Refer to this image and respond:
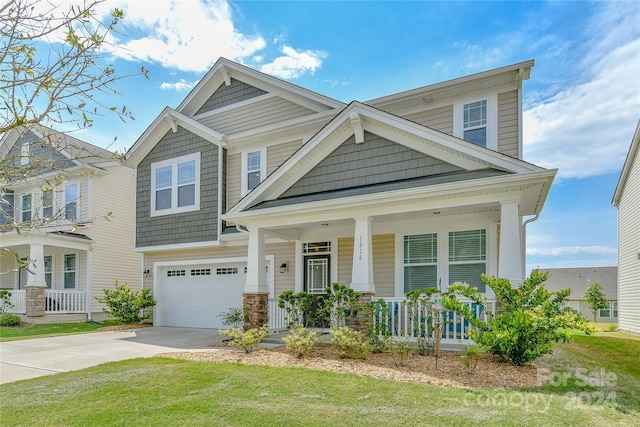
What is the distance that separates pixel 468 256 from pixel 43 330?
14.1 meters

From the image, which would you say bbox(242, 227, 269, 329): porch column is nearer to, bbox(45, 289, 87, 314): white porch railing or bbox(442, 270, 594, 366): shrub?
bbox(442, 270, 594, 366): shrub

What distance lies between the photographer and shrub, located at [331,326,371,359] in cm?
739

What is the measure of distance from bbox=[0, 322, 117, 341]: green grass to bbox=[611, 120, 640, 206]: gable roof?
21352 mm

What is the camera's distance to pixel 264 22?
927 cm

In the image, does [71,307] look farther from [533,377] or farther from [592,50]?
[592,50]

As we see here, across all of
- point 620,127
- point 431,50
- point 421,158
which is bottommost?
point 421,158

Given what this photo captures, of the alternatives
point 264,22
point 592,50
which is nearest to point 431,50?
point 592,50

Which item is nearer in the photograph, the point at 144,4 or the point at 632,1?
the point at 144,4

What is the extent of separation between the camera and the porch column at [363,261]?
866 centimetres

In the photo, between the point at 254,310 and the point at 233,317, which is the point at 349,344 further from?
the point at 233,317

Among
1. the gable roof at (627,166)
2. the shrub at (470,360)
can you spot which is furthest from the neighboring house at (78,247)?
the gable roof at (627,166)

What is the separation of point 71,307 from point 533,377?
1720 centimetres

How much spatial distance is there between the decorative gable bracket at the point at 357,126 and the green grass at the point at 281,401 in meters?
5.33

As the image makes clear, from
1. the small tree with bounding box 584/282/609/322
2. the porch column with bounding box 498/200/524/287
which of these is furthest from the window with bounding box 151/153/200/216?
the small tree with bounding box 584/282/609/322
